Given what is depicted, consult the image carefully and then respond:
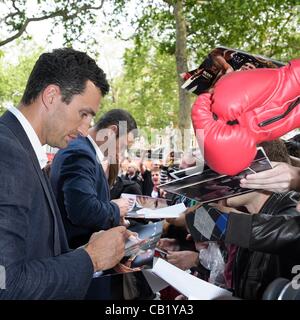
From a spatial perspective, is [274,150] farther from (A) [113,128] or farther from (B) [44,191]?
(A) [113,128]

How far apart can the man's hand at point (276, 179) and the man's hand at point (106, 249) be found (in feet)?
1.81

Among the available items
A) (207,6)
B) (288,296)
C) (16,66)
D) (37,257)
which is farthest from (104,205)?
(16,66)

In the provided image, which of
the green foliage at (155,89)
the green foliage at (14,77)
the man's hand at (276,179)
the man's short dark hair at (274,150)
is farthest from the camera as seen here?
the green foliage at (14,77)

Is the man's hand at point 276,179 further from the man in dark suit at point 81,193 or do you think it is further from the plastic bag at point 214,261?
the man in dark suit at point 81,193

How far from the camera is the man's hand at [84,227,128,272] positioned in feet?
5.39

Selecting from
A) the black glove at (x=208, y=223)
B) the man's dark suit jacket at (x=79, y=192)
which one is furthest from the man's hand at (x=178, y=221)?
the black glove at (x=208, y=223)

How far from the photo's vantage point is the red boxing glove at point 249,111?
1304 mm

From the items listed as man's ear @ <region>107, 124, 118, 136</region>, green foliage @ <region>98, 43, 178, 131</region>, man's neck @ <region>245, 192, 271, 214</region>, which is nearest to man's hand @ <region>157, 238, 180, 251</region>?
man's neck @ <region>245, 192, 271, 214</region>

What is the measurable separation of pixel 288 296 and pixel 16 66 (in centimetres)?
2573

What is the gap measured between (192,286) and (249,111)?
2.27ft

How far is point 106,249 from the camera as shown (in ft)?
5.57

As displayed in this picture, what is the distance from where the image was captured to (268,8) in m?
8.84

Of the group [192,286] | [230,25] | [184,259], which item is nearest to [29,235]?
[192,286]
